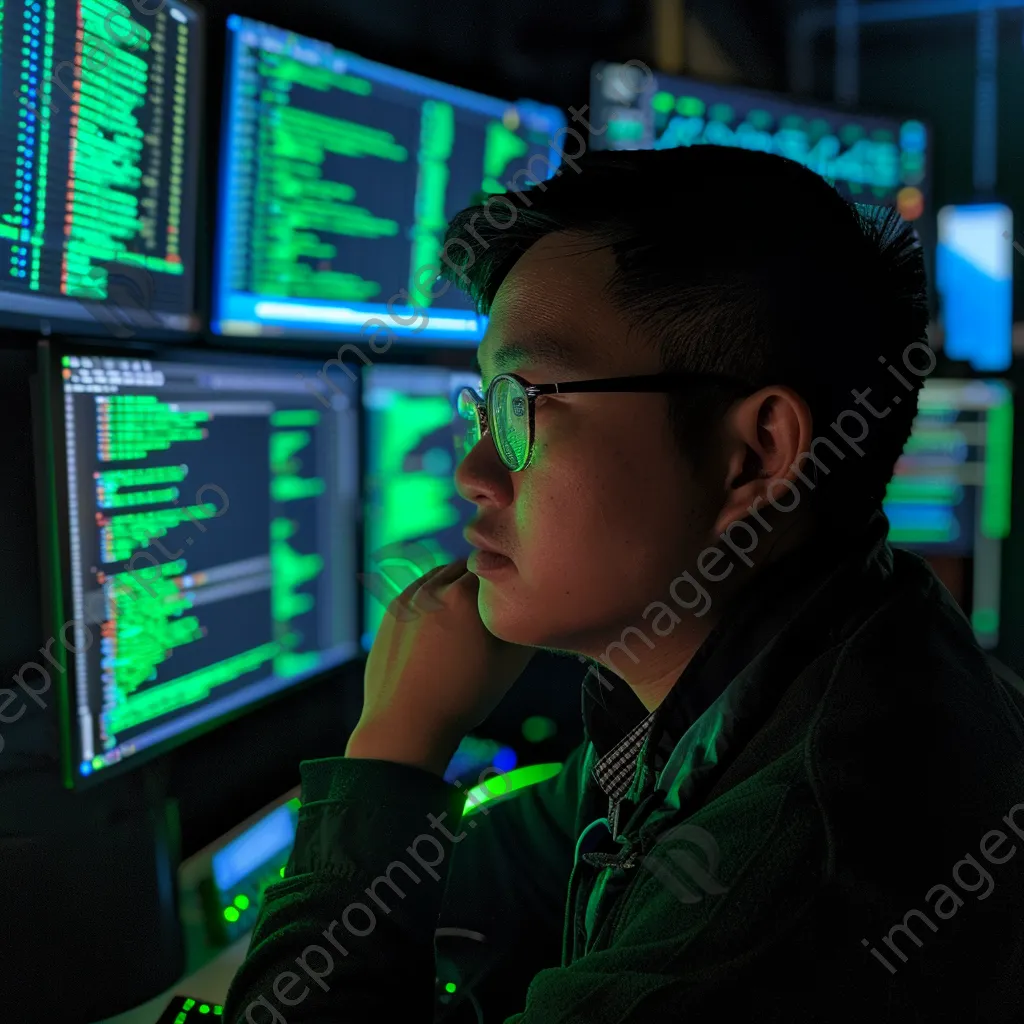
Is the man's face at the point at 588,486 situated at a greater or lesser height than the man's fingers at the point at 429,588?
greater

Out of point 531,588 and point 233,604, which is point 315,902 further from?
point 233,604

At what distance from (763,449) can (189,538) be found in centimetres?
63

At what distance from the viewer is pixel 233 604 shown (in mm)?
1082

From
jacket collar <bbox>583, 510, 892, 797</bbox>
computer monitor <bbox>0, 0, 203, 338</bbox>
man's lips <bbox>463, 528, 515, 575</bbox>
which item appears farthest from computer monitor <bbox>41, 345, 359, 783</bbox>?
jacket collar <bbox>583, 510, 892, 797</bbox>

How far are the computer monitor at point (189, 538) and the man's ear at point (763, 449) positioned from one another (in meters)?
0.58

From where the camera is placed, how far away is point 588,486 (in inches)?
30.2

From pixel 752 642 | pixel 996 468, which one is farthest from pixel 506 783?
pixel 996 468

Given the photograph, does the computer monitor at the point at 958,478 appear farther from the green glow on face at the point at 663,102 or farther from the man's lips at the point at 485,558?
the man's lips at the point at 485,558

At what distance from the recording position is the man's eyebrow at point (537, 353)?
77cm

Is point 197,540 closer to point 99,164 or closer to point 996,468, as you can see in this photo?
point 99,164

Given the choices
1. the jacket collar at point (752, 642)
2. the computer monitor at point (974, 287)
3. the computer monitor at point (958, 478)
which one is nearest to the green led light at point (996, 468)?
the computer monitor at point (958, 478)

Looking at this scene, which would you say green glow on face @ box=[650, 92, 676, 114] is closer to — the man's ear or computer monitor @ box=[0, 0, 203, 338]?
computer monitor @ box=[0, 0, 203, 338]

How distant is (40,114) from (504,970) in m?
1.03

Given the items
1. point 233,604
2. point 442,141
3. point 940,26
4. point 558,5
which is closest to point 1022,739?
point 233,604
